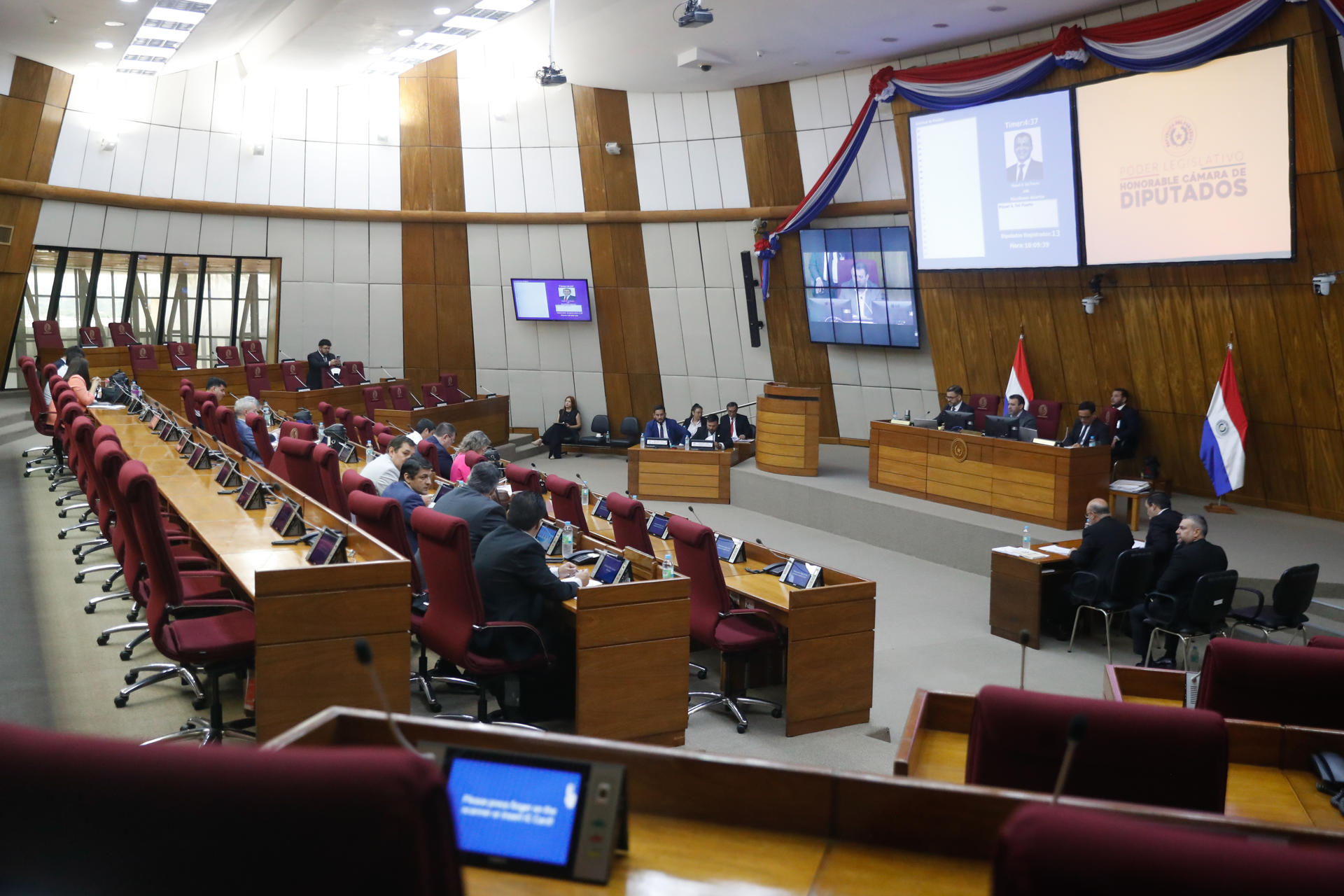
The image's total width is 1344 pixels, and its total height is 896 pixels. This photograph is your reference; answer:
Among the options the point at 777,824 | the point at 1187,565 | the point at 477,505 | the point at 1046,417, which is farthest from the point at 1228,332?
the point at 777,824

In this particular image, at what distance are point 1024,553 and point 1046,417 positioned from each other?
3725mm

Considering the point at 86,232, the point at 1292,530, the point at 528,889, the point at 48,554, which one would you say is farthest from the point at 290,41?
the point at 528,889

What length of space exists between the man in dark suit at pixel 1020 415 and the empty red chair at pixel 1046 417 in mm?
275

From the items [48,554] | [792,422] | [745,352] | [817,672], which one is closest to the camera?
[817,672]

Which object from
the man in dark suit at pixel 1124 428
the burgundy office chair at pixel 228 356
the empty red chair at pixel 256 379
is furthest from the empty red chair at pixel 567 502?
the burgundy office chair at pixel 228 356

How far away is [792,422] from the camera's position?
11.1 meters

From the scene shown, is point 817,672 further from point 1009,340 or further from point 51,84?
point 51,84

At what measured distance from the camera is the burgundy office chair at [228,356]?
44.8 feet

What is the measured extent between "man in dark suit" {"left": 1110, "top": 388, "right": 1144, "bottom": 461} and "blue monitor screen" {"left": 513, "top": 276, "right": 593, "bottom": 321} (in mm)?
7942

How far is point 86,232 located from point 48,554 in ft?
26.5

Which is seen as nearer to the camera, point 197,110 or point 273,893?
point 273,893

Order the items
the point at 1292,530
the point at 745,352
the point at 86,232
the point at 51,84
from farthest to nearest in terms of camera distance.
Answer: the point at 745,352 < the point at 86,232 < the point at 51,84 < the point at 1292,530

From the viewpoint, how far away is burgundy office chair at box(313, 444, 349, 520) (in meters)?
5.62

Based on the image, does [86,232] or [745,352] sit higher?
[86,232]
